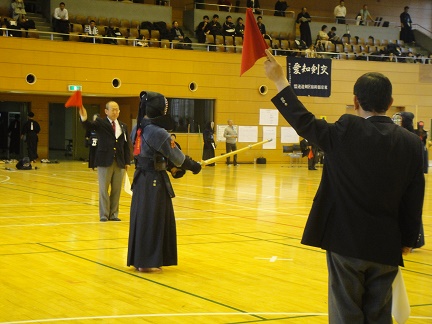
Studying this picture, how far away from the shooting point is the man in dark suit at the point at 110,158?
39.5 feet

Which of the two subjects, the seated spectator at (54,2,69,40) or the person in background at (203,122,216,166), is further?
the person in background at (203,122,216,166)

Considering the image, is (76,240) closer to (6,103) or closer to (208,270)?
(208,270)

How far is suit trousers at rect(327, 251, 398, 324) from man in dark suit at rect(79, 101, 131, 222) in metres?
8.45

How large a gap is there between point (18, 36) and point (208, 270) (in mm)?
20738

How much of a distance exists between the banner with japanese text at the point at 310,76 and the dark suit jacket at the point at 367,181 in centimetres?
2781

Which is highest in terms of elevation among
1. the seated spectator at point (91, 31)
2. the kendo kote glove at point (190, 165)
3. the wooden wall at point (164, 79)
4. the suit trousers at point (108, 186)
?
the seated spectator at point (91, 31)

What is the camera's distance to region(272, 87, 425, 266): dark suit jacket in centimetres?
386

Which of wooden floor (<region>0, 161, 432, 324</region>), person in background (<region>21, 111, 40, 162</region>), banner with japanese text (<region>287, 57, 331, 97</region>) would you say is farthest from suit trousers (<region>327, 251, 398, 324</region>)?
banner with japanese text (<region>287, 57, 331, 97</region>)

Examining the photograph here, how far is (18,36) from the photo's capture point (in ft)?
87.8

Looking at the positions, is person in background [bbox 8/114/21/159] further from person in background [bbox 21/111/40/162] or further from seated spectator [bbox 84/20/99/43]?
seated spectator [bbox 84/20/99/43]

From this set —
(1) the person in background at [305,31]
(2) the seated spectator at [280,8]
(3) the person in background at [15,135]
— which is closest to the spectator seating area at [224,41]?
(1) the person in background at [305,31]

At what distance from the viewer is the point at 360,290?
3928mm

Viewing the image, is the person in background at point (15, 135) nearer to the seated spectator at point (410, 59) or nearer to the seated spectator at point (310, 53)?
the seated spectator at point (310, 53)

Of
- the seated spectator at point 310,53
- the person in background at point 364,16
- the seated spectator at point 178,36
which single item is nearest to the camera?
the seated spectator at point 178,36
